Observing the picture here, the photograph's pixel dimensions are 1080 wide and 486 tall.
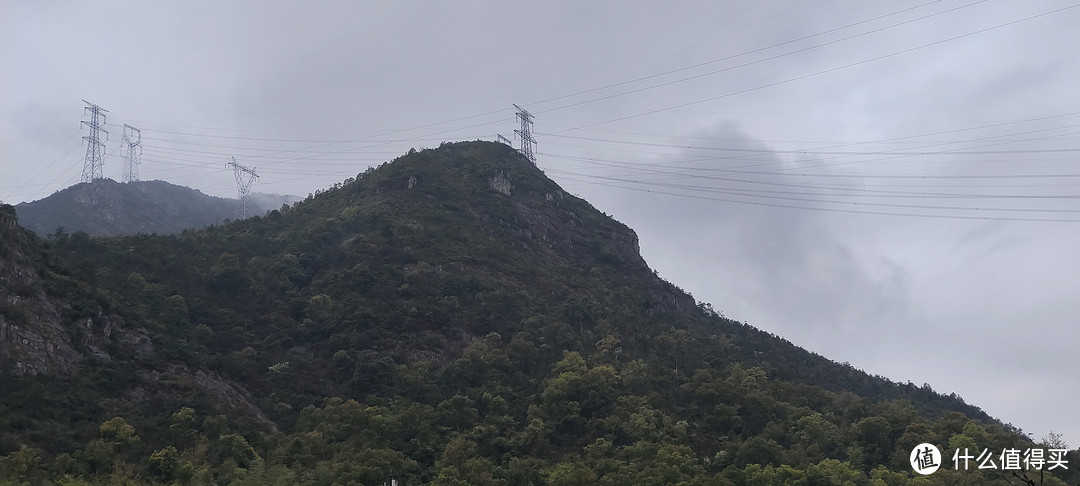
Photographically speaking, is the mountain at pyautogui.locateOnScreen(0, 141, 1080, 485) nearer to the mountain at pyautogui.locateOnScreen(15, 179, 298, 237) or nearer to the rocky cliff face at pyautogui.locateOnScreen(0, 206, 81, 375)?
the rocky cliff face at pyautogui.locateOnScreen(0, 206, 81, 375)

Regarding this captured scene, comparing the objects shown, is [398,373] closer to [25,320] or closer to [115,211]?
[25,320]

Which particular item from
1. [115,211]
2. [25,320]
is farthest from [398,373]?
[115,211]

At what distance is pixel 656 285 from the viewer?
371 feet

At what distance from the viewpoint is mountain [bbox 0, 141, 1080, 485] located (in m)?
54.0

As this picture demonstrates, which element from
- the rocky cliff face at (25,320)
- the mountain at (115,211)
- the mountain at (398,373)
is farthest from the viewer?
the mountain at (115,211)

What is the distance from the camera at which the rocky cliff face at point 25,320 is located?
55.3m

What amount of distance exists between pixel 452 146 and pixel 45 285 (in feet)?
243

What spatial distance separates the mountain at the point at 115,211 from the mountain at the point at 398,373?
38283mm

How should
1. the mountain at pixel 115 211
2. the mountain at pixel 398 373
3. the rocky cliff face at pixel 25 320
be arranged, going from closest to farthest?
the mountain at pixel 398 373, the rocky cliff face at pixel 25 320, the mountain at pixel 115 211

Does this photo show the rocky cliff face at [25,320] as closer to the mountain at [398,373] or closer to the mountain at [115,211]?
the mountain at [398,373]

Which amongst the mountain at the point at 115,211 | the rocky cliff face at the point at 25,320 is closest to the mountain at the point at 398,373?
the rocky cliff face at the point at 25,320

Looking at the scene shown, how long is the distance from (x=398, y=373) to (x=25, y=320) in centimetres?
2684

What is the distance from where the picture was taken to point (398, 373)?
241ft

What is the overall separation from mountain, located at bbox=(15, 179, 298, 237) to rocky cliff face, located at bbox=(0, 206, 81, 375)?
51.4 meters
